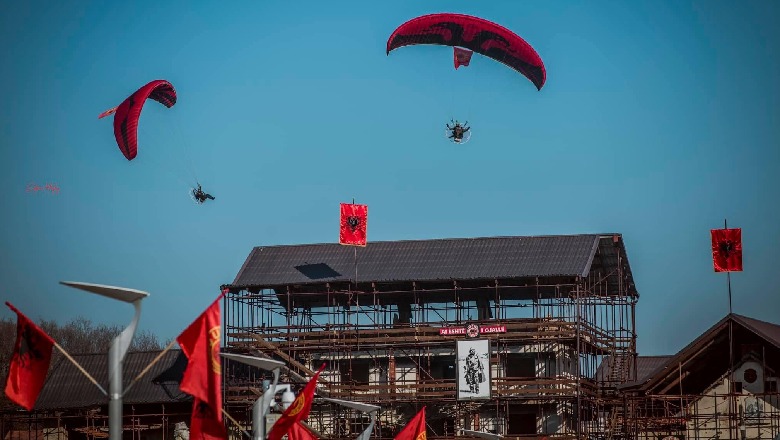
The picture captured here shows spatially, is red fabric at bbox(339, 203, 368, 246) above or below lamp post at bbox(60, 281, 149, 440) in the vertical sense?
above

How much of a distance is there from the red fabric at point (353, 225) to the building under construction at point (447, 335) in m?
1.69

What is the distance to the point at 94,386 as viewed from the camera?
68938 millimetres

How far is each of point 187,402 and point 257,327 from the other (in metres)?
5.13

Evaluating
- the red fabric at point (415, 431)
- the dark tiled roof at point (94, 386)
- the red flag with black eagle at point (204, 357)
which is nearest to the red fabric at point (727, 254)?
the red fabric at point (415, 431)

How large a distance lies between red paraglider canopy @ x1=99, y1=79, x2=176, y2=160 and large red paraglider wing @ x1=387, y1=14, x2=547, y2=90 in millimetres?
11020

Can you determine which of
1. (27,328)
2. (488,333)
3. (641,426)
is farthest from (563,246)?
(27,328)

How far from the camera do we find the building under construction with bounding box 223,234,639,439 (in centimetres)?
6356

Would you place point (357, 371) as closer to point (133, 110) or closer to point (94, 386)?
point (94, 386)

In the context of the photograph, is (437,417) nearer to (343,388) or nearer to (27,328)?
(343,388)

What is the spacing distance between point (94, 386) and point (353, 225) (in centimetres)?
1505

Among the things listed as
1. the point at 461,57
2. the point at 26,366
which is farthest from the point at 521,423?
the point at 26,366

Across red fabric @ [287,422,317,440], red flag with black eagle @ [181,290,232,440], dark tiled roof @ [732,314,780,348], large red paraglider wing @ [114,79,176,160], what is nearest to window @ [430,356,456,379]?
large red paraglider wing @ [114,79,176,160]

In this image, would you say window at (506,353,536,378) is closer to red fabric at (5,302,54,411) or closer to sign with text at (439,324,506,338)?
sign with text at (439,324,506,338)

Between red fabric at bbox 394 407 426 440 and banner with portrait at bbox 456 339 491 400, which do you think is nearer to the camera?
red fabric at bbox 394 407 426 440
